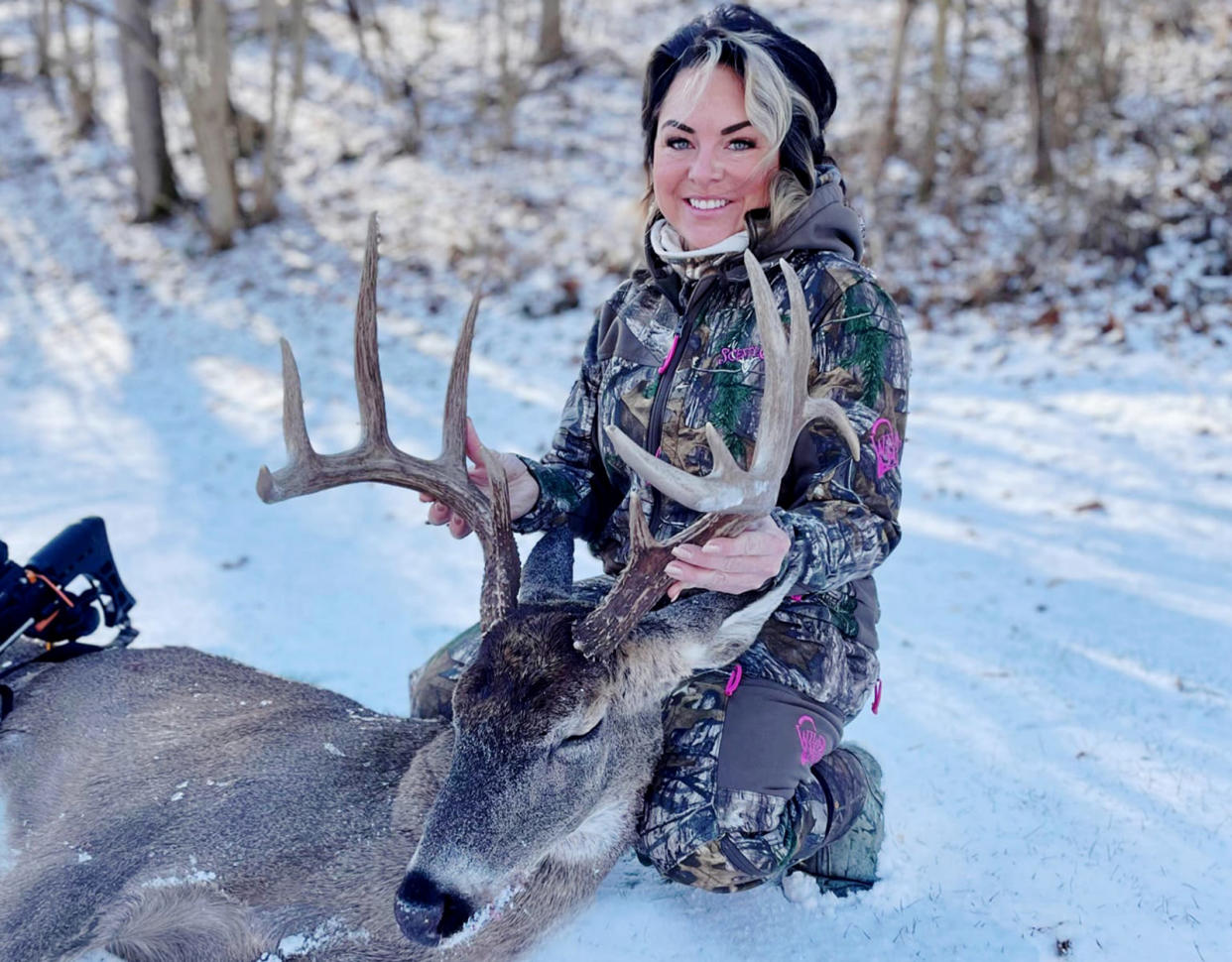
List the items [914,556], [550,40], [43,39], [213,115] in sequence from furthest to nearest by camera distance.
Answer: [43,39], [550,40], [213,115], [914,556]

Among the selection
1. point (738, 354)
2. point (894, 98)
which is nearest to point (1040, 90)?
point (894, 98)

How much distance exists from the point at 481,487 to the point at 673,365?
65 cm

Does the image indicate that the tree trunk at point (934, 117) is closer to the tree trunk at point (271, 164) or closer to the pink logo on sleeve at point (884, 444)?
the tree trunk at point (271, 164)

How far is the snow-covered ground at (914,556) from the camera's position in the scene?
3.01 metres

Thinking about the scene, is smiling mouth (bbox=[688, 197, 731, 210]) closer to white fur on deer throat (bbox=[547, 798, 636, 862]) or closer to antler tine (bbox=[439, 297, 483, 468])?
antler tine (bbox=[439, 297, 483, 468])

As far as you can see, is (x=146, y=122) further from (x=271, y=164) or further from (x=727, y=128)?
(x=727, y=128)

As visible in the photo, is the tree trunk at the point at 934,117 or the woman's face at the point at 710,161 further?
the tree trunk at the point at 934,117

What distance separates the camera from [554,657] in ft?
8.09

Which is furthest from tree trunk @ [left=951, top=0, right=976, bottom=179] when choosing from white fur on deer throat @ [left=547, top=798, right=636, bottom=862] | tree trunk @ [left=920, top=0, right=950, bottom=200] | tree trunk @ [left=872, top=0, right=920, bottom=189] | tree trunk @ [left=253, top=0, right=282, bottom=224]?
white fur on deer throat @ [left=547, top=798, right=636, bottom=862]

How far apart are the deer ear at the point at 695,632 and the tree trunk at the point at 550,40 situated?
1719 centimetres

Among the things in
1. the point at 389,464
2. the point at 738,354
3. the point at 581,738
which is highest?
the point at 738,354

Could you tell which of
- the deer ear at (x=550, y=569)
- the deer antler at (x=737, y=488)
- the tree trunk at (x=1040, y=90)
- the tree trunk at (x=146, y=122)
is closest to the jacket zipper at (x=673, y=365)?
the deer ear at (x=550, y=569)

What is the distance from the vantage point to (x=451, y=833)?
2.29 meters

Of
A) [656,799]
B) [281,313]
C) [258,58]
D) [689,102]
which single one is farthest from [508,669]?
[258,58]
